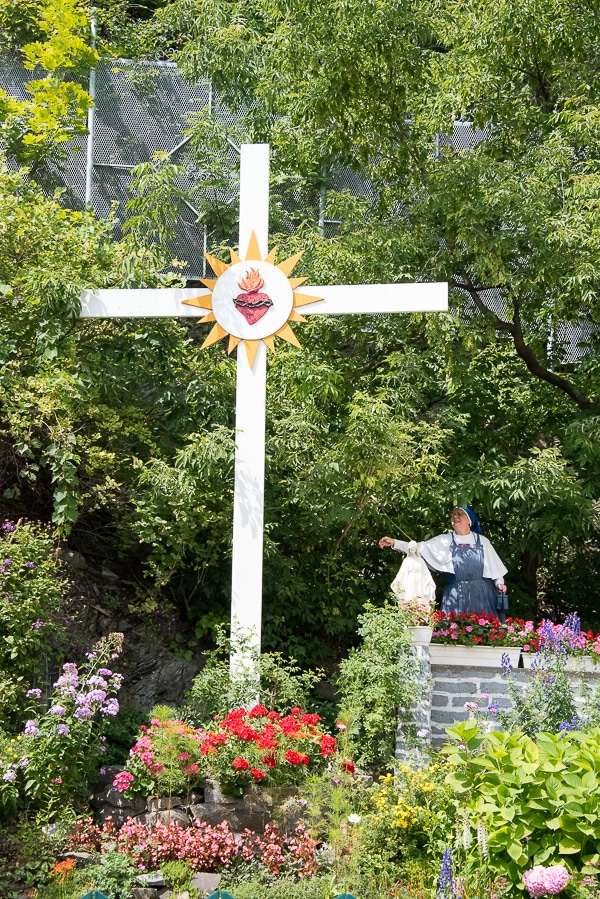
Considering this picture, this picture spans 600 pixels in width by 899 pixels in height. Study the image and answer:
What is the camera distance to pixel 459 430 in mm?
9891

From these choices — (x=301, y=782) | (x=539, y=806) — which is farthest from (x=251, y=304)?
(x=539, y=806)

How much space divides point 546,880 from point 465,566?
3.95m

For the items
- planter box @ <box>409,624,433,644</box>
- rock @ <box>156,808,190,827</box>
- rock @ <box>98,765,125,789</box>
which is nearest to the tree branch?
planter box @ <box>409,624,433,644</box>

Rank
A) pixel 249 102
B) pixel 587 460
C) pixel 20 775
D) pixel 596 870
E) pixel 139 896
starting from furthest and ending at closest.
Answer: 1. pixel 249 102
2. pixel 587 460
3. pixel 20 775
4. pixel 139 896
5. pixel 596 870

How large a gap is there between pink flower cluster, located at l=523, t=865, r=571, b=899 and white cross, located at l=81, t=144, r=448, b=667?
2.78 metres

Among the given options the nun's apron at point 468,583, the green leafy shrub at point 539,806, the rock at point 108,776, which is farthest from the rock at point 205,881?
the nun's apron at point 468,583

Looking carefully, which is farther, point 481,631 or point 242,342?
point 481,631

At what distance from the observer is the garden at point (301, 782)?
4809 millimetres

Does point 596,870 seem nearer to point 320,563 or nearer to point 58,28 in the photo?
point 320,563

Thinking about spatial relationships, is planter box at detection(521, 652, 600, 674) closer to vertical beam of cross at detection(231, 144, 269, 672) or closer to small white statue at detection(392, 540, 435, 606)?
small white statue at detection(392, 540, 435, 606)

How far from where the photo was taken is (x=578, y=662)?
266 inches

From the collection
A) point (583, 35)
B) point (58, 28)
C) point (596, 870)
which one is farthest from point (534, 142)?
point (596, 870)

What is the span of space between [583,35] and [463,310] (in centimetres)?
283

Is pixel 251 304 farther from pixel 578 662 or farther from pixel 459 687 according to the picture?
pixel 578 662
